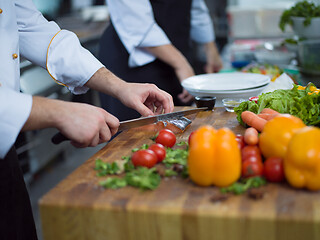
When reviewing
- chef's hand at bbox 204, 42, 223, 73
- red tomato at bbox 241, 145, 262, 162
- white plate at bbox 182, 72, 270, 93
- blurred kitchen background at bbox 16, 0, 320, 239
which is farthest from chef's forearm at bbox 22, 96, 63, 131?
chef's hand at bbox 204, 42, 223, 73

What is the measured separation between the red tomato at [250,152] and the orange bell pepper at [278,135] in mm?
18

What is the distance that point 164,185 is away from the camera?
3.07 ft

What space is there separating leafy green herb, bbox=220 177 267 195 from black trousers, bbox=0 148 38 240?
0.71m

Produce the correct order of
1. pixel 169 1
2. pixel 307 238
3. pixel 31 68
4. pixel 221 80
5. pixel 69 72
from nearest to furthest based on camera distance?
pixel 307 238
pixel 69 72
pixel 221 80
pixel 169 1
pixel 31 68

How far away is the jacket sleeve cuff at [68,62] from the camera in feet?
4.67

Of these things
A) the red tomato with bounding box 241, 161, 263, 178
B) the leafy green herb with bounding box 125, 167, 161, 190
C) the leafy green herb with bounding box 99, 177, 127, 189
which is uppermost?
the red tomato with bounding box 241, 161, 263, 178

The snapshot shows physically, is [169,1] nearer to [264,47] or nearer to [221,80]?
[221,80]

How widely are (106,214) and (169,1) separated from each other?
1.67m

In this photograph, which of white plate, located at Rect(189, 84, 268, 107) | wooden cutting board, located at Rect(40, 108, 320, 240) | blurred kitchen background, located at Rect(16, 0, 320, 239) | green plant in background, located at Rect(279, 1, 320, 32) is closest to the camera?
wooden cutting board, located at Rect(40, 108, 320, 240)

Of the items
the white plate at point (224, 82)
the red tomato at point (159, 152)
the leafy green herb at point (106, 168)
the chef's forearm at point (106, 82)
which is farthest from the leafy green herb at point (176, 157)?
the white plate at point (224, 82)

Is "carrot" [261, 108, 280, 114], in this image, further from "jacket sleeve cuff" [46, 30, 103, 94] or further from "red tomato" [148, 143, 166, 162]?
"jacket sleeve cuff" [46, 30, 103, 94]

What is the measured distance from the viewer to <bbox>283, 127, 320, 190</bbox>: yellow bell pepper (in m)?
0.85

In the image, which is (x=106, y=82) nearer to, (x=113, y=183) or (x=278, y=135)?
(x=113, y=183)

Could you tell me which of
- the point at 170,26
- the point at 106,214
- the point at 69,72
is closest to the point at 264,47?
the point at 170,26
